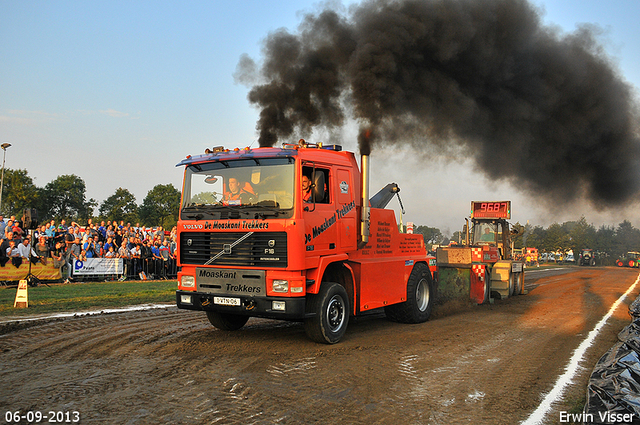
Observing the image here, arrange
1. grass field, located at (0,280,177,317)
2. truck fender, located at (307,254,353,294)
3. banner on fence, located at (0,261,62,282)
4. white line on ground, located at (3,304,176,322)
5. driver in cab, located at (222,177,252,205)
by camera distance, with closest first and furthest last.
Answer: truck fender, located at (307,254,353,294), driver in cab, located at (222,177,252,205), white line on ground, located at (3,304,176,322), grass field, located at (0,280,177,317), banner on fence, located at (0,261,62,282)

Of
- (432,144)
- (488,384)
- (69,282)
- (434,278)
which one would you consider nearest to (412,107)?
(432,144)

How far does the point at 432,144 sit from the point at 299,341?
724 centimetres

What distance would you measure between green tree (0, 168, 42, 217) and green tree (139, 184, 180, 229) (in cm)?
1737

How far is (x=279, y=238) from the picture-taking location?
6.49m

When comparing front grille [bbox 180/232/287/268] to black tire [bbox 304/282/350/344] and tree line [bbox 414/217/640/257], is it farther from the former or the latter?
tree line [bbox 414/217/640/257]

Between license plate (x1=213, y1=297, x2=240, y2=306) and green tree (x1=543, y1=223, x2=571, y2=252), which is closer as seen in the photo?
license plate (x1=213, y1=297, x2=240, y2=306)

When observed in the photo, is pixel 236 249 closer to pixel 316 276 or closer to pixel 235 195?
pixel 235 195

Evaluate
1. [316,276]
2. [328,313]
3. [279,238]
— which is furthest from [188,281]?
[328,313]

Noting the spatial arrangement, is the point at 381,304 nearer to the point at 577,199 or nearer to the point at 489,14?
the point at 489,14

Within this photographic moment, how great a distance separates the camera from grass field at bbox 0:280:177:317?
33.4 feet

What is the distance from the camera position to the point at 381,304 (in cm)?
819

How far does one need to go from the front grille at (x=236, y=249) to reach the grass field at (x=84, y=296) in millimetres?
4619

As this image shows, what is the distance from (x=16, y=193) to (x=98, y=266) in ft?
156

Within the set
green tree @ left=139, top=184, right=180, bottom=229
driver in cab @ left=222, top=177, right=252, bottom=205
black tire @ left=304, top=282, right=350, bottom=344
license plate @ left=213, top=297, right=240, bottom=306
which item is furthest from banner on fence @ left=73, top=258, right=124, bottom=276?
green tree @ left=139, top=184, right=180, bottom=229
